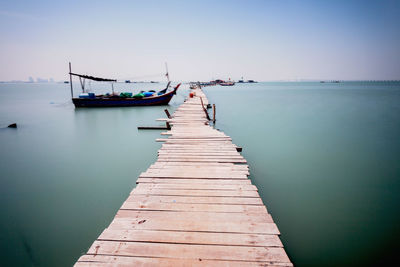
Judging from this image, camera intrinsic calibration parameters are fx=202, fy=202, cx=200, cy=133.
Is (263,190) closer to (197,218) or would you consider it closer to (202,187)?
(202,187)

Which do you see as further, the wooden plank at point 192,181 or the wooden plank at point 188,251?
the wooden plank at point 192,181

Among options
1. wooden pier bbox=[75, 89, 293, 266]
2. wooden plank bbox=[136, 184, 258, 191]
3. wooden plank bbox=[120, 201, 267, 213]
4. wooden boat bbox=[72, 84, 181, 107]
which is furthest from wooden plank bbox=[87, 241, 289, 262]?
wooden boat bbox=[72, 84, 181, 107]

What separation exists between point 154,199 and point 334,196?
18.2 feet

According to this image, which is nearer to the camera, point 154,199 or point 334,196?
point 154,199

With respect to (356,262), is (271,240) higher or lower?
higher

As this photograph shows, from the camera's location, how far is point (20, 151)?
10648 millimetres

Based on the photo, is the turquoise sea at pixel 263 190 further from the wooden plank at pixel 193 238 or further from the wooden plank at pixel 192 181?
the wooden plank at pixel 193 238

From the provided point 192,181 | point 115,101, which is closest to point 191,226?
point 192,181

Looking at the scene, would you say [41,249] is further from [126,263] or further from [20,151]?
[20,151]

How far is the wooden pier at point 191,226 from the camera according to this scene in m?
2.63

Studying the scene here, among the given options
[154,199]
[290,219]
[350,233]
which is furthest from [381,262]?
[154,199]

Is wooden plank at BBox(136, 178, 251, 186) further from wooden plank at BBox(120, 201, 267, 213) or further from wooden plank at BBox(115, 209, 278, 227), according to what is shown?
wooden plank at BBox(115, 209, 278, 227)

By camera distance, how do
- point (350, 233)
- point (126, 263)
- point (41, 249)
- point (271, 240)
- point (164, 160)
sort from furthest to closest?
point (164, 160) < point (350, 233) < point (41, 249) < point (271, 240) < point (126, 263)

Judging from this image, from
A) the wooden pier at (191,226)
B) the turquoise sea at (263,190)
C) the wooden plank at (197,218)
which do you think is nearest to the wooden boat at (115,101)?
the turquoise sea at (263,190)
